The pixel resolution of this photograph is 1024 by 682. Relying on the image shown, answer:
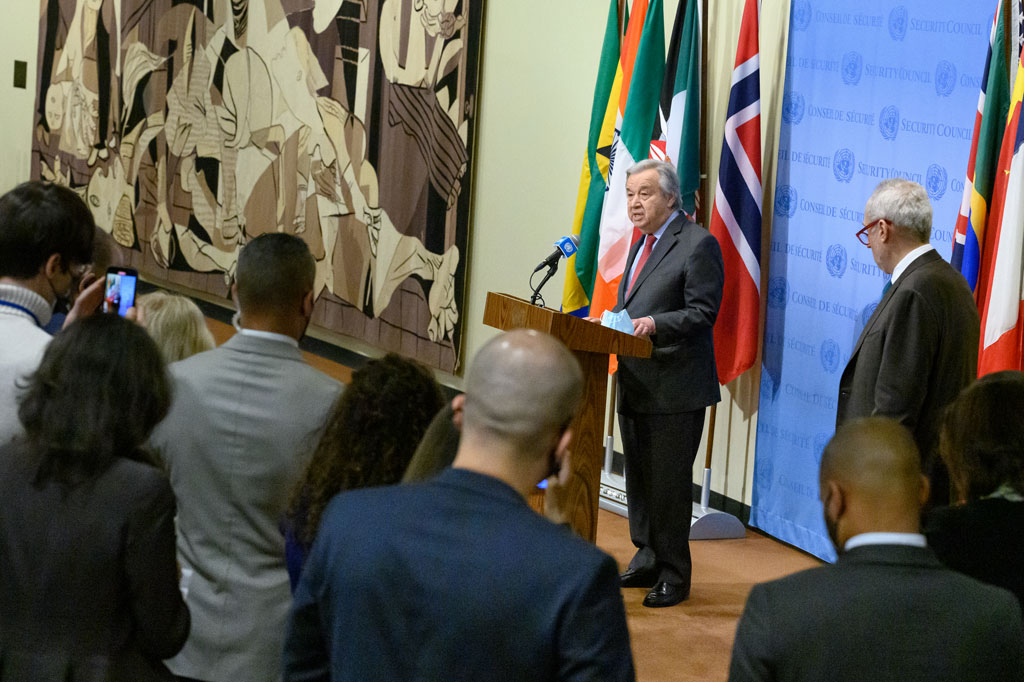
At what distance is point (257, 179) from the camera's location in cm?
1004

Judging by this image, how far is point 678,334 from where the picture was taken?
437 cm

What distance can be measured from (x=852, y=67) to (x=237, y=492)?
3.97 metres

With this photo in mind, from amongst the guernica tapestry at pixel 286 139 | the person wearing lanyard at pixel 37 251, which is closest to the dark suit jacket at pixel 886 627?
the person wearing lanyard at pixel 37 251

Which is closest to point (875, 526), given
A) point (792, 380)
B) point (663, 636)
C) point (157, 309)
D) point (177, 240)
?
point (157, 309)

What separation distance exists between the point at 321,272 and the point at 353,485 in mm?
7386

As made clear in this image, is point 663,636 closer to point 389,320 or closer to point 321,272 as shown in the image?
point 389,320

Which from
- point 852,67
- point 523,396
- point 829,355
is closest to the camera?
point 523,396

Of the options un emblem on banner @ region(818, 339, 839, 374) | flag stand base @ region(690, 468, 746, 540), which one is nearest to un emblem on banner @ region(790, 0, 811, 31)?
un emblem on banner @ region(818, 339, 839, 374)

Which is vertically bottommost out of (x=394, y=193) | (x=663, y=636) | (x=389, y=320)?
(x=663, y=636)

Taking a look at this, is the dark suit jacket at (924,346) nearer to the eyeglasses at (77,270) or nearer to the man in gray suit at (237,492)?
the man in gray suit at (237,492)

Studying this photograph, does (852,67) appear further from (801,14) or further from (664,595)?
(664,595)

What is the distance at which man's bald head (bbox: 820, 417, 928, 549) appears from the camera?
5.57 ft

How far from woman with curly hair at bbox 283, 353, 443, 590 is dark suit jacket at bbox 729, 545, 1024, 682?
0.70 m

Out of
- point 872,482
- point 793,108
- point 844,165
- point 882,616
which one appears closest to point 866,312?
point 844,165
